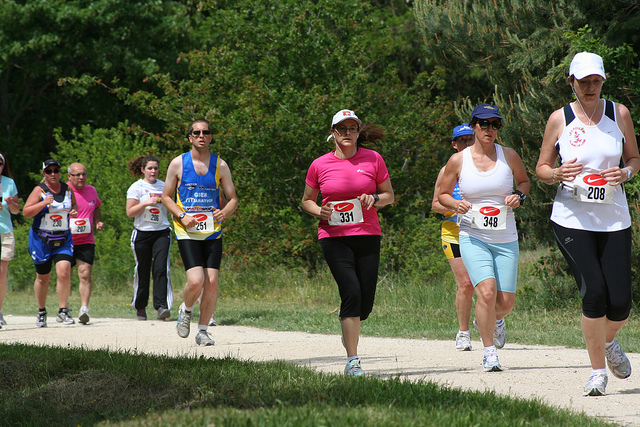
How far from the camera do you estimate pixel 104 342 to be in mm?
8719

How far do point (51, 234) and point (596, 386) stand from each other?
26.1 feet

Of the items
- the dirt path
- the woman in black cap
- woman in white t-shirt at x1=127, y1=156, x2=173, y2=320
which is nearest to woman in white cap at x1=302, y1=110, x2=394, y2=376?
the dirt path

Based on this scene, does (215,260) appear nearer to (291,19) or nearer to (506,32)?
(506,32)

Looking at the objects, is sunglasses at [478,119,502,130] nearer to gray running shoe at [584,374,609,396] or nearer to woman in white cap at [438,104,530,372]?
woman in white cap at [438,104,530,372]

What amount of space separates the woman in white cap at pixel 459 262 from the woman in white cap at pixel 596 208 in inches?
88.1

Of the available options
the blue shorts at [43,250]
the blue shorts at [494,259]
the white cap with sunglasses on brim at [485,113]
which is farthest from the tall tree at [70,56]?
the blue shorts at [494,259]

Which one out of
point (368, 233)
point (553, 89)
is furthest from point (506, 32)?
point (368, 233)

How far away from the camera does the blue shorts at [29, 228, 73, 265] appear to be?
35.9 feet

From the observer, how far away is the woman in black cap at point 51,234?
10.9m

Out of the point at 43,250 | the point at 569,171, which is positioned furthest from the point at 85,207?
the point at 569,171

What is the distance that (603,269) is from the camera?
5.45 m

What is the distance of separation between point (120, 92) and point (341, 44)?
484cm

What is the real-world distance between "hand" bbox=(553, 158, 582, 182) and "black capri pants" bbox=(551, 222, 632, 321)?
0.36m

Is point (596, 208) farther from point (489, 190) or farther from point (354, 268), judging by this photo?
point (354, 268)
